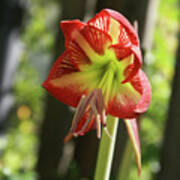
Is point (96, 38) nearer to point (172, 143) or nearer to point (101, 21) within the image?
point (101, 21)

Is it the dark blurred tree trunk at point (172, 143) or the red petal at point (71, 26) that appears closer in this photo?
the red petal at point (71, 26)

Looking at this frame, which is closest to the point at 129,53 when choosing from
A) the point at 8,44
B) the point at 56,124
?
the point at 56,124

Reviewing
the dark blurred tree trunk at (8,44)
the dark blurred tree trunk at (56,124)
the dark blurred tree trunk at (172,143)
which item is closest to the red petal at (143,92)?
the dark blurred tree trunk at (172,143)

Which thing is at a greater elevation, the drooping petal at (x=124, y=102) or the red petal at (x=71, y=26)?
the red petal at (x=71, y=26)

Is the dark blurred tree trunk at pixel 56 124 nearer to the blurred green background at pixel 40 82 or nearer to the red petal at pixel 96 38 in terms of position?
the blurred green background at pixel 40 82

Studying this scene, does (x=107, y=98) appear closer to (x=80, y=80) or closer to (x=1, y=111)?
(x=80, y=80)

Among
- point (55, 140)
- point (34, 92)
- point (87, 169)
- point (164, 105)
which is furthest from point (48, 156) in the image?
point (34, 92)

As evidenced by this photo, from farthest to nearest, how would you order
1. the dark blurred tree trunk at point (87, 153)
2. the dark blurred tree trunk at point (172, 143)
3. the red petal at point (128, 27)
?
the dark blurred tree trunk at point (87, 153) → the dark blurred tree trunk at point (172, 143) → the red petal at point (128, 27)
